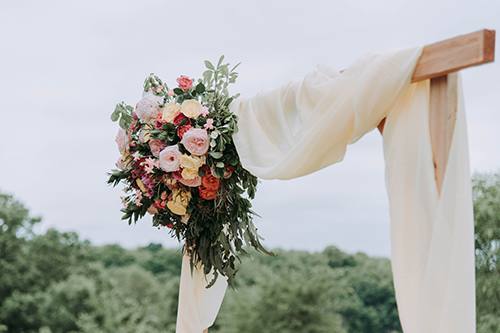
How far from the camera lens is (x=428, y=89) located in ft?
5.76

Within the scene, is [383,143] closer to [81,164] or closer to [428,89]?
[428,89]

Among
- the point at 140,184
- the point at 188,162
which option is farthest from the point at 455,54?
the point at 140,184

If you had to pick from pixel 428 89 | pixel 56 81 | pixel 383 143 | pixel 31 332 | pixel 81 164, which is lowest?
pixel 31 332

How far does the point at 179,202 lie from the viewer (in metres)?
2.66

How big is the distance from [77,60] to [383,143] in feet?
28.3

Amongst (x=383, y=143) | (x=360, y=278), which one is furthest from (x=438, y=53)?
(x=360, y=278)

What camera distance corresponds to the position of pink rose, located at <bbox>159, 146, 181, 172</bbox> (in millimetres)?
2506

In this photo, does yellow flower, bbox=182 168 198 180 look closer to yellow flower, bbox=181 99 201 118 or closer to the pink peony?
yellow flower, bbox=181 99 201 118

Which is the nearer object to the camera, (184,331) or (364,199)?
(184,331)

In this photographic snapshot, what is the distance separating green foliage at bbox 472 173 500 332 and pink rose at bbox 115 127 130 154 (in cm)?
622

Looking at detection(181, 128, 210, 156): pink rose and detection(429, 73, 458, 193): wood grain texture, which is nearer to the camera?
detection(429, 73, 458, 193): wood grain texture

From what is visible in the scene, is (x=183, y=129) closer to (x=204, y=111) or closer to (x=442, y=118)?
(x=204, y=111)

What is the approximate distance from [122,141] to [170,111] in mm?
368

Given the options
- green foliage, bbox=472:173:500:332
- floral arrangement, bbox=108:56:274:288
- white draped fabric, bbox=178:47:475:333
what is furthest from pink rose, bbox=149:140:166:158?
green foliage, bbox=472:173:500:332
